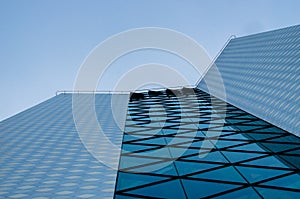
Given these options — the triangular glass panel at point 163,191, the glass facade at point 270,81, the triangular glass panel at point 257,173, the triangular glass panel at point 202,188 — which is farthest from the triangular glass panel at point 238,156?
the glass facade at point 270,81

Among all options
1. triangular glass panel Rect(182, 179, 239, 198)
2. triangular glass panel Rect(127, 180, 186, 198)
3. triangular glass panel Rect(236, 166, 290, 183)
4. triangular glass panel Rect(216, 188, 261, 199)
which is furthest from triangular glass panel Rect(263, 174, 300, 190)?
triangular glass panel Rect(127, 180, 186, 198)

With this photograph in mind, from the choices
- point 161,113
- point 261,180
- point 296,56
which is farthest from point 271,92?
point 261,180

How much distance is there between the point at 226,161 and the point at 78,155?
500 centimetres

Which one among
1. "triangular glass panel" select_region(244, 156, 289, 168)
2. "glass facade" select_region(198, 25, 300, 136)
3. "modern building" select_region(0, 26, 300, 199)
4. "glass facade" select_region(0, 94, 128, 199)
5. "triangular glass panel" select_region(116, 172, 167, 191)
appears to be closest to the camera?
"glass facade" select_region(0, 94, 128, 199)

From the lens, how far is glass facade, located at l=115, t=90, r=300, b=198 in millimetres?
8742

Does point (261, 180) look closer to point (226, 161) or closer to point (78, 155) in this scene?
point (226, 161)

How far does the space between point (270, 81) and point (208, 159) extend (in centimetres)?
988

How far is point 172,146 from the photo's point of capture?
12.9 metres

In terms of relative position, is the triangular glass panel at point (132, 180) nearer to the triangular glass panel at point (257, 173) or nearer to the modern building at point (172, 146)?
the modern building at point (172, 146)

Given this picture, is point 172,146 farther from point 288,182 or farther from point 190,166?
point 288,182

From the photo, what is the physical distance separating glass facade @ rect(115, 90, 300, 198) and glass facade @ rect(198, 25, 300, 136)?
0.74m

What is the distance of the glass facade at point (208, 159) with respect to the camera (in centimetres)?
874

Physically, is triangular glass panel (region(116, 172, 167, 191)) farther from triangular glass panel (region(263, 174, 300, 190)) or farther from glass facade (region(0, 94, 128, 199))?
triangular glass panel (region(263, 174, 300, 190))

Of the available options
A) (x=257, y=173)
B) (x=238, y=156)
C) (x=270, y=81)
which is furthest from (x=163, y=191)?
(x=270, y=81)
